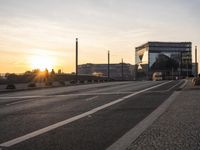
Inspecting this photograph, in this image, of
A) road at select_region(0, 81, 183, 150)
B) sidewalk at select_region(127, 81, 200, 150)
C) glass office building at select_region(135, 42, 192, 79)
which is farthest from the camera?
glass office building at select_region(135, 42, 192, 79)

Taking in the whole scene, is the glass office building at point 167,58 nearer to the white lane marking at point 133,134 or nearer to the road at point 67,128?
the road at point 67,128

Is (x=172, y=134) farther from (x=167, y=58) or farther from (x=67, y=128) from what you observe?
(x=167, y=58)

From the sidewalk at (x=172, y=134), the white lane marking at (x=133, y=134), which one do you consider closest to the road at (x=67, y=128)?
the white lane marking at (x=133, y=134)

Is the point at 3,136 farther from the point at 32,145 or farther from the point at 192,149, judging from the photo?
the point at 192,149

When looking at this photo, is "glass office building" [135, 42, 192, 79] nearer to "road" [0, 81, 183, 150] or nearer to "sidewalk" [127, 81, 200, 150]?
"road" [0, 81, 183, 150]

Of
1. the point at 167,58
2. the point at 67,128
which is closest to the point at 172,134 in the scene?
the point at 67,128

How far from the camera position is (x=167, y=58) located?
180125mm

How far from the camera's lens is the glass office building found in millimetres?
176625

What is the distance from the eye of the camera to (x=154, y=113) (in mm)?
14695

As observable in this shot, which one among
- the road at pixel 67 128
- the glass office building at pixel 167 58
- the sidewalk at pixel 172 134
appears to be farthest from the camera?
the glass office building at pixel 167 58

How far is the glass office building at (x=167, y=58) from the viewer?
176625 mm

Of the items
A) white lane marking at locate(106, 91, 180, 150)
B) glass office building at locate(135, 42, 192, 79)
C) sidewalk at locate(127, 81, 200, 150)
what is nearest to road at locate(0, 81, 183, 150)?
white lane marking at locate(106, 91, 180, 150)

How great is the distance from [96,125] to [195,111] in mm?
4994

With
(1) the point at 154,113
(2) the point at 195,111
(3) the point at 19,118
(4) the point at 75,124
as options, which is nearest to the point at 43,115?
(3) the point at 19,118
